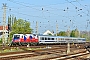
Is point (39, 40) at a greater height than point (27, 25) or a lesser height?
lesser

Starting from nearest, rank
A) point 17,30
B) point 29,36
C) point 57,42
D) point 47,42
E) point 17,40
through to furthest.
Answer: point 17,40, point 29,36, point 47,42, point 57,42, point 17,30

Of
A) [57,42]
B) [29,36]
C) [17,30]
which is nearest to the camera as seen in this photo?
[29,36]

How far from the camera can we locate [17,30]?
76.6 metres

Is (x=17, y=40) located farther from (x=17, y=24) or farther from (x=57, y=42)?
(x=17, y=24)

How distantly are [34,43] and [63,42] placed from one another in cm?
1390

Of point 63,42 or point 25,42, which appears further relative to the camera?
point 63,42

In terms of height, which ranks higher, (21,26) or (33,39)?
(21,26)

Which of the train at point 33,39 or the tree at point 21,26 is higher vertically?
the tree at point 21,26

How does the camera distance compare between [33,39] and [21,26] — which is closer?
[33,39]

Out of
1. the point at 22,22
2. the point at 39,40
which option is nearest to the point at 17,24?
the point at 22,22

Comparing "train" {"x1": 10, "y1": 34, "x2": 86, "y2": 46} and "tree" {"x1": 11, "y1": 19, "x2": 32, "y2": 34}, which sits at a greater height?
"tree" {"x1": 11, "y1": 19, "x2": 32, "y2": 34}

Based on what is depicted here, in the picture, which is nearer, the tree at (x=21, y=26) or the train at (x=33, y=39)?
the train at (x=33, y=39)

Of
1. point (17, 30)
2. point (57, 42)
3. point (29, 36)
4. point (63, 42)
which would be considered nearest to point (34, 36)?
point (29, 36)

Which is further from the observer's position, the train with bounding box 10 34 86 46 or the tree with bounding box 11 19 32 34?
the tree with bounding box 11 19 32 34
